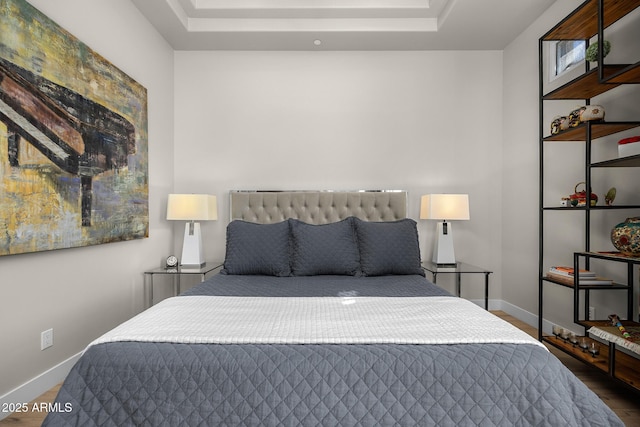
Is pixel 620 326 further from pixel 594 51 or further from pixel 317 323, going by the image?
pixel 317 323

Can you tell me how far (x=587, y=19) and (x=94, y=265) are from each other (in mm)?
3699

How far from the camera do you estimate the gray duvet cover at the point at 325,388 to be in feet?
4.28

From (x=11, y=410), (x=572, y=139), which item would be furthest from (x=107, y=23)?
(x=572, y=139)

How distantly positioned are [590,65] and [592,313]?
1.82 m

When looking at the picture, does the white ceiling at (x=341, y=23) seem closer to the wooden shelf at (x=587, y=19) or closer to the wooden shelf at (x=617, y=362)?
the wooden shelf at (x=587, y=19)

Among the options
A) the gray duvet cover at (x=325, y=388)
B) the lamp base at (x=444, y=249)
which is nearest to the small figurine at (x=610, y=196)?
the lamp base at (x=444, y=249)

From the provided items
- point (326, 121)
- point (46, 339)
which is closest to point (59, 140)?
point (46, 339)

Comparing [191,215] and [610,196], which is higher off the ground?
[610,196]

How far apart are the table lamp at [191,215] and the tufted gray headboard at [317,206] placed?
0.39 metres

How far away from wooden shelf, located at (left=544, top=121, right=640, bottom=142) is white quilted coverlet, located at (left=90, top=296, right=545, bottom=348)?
4.79ft

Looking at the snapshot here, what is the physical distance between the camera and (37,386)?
87.7 inches

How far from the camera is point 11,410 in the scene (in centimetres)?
204

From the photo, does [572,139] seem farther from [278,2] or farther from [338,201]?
[278,2]

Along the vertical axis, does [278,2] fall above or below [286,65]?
above
